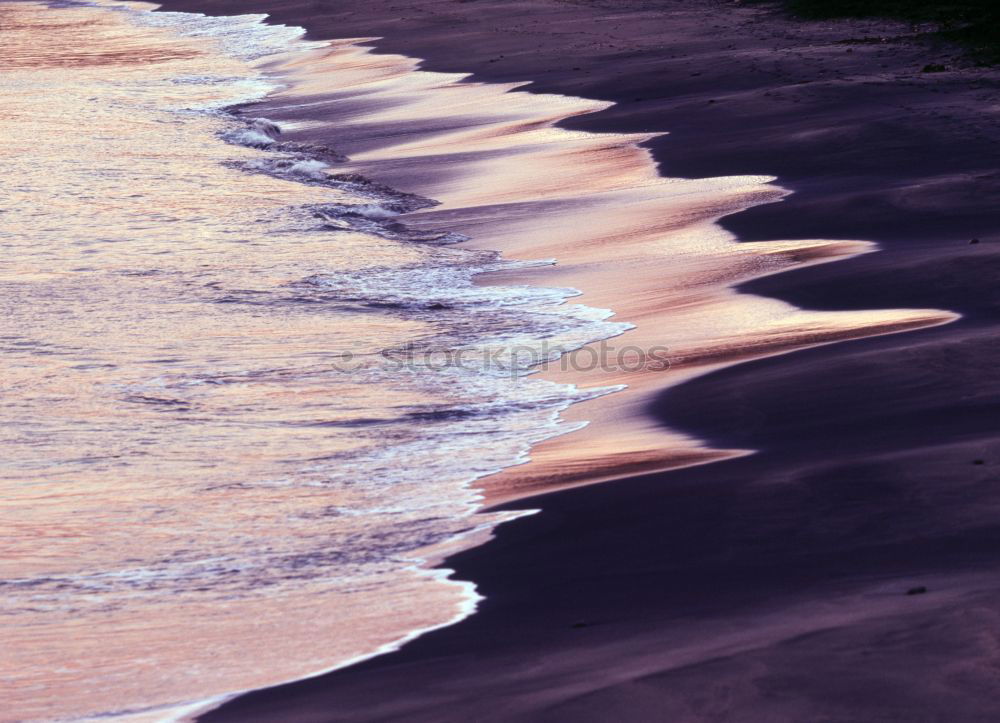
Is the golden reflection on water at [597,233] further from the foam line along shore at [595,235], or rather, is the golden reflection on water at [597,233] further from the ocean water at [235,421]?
the ocean water at [235,421]

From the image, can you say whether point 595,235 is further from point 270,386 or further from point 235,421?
point 235,421

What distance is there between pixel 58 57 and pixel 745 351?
23540mm

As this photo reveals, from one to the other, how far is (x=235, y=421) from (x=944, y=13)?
13896 mm

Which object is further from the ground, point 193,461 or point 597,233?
point 597,233

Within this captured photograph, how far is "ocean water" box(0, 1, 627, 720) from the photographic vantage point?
500 cm

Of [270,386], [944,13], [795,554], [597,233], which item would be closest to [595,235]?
[597,233]

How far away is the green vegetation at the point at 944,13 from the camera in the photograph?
16766 millimetres

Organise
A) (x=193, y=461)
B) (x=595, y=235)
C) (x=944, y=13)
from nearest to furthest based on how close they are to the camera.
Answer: (x=193, y=461)
(x=595, y=235)
(x=944, y=13)

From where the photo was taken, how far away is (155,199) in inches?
577

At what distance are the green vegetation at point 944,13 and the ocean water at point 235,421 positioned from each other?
263 inches

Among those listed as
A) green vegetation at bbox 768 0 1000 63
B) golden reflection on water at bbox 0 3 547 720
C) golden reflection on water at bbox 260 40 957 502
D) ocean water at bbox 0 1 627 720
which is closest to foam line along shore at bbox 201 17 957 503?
golden reflection on water at bbox 260 40 957 502

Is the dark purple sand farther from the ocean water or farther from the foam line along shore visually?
the ocean water

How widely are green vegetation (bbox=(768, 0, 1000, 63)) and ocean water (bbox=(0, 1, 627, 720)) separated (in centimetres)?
668

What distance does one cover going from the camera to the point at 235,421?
770cm
